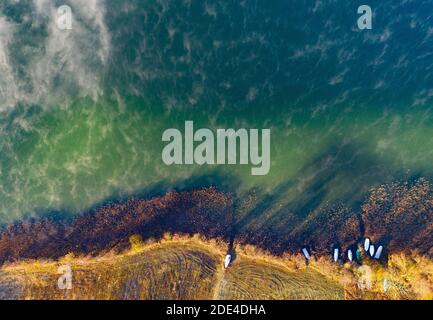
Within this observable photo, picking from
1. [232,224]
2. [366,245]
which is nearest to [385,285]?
[366,245]

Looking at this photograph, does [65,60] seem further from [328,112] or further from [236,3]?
[328,112]

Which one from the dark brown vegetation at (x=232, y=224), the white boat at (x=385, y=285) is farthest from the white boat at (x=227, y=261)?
the white boat at (x=385, y=285)

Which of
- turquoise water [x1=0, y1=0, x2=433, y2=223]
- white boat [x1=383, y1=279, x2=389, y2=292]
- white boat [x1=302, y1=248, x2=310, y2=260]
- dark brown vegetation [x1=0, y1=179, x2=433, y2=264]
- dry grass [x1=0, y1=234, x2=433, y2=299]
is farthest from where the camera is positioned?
turquoise water [x1=0, y1=0, x2=433, y2=223]

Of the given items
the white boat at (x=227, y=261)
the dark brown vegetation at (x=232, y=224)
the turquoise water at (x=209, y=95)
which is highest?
the turquoise water at (x=209, y=95)

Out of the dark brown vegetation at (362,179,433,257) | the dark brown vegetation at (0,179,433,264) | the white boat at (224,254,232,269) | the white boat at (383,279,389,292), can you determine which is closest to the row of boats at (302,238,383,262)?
the dark brown vegetation at (0,179,433,264)

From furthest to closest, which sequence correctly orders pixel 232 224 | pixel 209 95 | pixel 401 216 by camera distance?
pixel 209 95 → pixel 232 224 → pixel 401 216

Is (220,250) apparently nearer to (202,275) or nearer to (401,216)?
(202,275)

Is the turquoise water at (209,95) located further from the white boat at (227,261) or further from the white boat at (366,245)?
the white boat at (227,261)

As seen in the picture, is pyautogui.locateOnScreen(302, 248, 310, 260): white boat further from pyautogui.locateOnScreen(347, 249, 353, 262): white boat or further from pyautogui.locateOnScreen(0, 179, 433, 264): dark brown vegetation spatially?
pyautogui.locateOnScreen(347, 249, 353, 262): white boat
